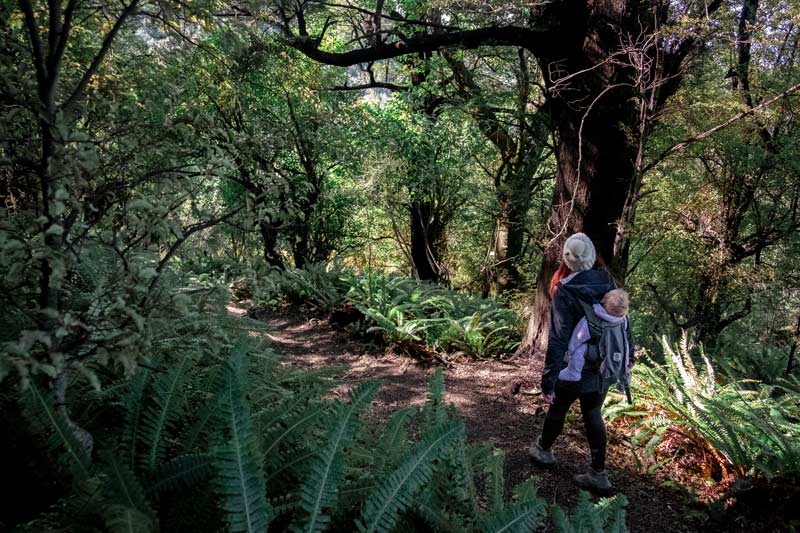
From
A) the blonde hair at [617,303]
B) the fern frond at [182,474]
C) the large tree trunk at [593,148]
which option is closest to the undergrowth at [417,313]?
the large tree trunk at [593,148]

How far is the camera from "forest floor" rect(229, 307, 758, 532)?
11.2 ft

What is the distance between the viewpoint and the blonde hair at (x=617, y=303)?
3273 millimetres

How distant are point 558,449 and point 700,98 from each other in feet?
13.2

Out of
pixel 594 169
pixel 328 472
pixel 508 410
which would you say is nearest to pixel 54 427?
pixel 328 472

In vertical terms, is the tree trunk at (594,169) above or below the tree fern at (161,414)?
above

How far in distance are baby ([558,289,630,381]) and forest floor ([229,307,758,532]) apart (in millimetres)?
733

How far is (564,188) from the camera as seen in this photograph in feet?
18.1

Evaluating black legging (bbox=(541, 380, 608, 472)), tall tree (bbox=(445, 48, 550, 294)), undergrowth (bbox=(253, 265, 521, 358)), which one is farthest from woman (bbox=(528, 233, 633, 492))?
tall tree (bbox=(445, 48, 550, 294))

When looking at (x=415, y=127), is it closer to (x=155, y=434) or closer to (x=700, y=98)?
(x=700, y=98)

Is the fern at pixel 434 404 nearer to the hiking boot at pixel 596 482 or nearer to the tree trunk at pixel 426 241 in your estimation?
the hiking boot at pixel 596 482

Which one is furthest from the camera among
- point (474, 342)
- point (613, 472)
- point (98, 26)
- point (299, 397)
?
point (474, 342)

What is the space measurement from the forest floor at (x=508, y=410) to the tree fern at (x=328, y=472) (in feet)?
3.45

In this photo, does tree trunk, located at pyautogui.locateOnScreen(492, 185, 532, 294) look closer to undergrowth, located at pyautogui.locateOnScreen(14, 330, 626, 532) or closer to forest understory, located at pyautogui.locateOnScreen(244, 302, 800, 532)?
forest understory, located at pyautogui.locateOnScreen(244, 302, 800, 532)

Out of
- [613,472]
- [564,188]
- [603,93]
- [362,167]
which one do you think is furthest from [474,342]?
[362,167]
